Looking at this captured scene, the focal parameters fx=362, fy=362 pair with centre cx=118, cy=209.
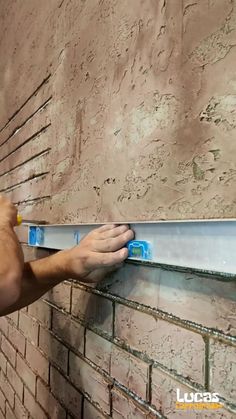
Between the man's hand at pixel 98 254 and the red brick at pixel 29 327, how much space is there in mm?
676

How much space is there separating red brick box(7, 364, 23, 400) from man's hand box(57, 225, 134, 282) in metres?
1.04

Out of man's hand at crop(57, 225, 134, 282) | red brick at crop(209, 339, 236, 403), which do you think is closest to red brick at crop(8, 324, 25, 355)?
man's hand at crop(57, 225, 134, 282)

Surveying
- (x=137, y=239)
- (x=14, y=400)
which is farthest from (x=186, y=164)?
Answer: (x=14, y=400)

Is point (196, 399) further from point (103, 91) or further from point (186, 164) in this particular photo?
point (103, 91)

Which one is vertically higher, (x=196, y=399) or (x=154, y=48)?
(x=154, y=48)

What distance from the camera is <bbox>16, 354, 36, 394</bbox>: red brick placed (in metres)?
1.61

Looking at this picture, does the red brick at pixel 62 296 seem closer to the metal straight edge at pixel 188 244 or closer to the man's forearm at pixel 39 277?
the man's forearm at pixel 39 277

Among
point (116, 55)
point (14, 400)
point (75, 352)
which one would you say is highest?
point (116, 55)

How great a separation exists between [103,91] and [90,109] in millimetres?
95

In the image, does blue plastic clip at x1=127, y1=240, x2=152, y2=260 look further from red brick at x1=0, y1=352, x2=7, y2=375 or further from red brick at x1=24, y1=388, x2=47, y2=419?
red brick at x1=0, y1=352, x2=7, y2=375

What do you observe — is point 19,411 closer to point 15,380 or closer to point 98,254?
point 15,380

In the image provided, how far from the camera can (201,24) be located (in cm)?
75

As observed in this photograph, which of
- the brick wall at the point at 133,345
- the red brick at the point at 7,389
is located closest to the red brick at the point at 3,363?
the red brick at the point at 7,389

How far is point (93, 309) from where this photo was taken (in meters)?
1.14
